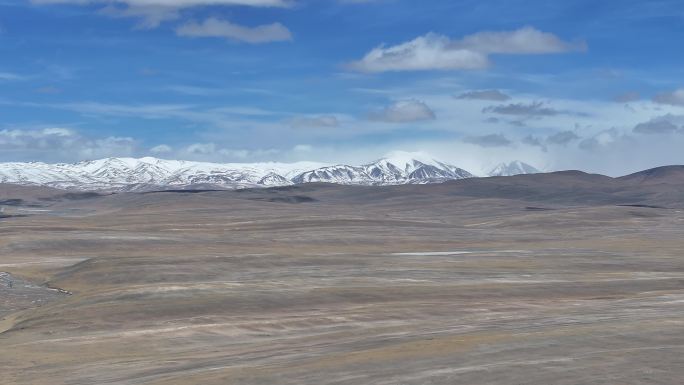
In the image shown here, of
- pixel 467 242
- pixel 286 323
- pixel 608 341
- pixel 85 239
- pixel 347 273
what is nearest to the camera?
pixel 608 341

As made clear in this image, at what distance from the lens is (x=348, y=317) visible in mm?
59781

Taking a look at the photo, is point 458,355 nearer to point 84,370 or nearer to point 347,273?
point 84,370

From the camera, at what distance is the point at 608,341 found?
43062mm

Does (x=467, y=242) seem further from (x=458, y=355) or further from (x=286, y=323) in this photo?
(x=458, y=355)

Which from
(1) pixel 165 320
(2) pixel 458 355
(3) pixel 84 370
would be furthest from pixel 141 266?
(2) pixel 458 355

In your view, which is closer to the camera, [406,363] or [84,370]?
[406,363]

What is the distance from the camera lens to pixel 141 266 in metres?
93.6

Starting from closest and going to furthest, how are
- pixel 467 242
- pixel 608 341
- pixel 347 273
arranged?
pixel 608 341 < pixel 347 273 < pixel 467 242

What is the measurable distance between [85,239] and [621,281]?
255 feet

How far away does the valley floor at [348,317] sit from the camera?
129ft

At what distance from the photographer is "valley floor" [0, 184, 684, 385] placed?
129ft

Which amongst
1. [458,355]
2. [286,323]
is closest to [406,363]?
[458,355]

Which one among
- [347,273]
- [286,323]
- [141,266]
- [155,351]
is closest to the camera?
[155,351]

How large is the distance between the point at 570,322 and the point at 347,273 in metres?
36.8
